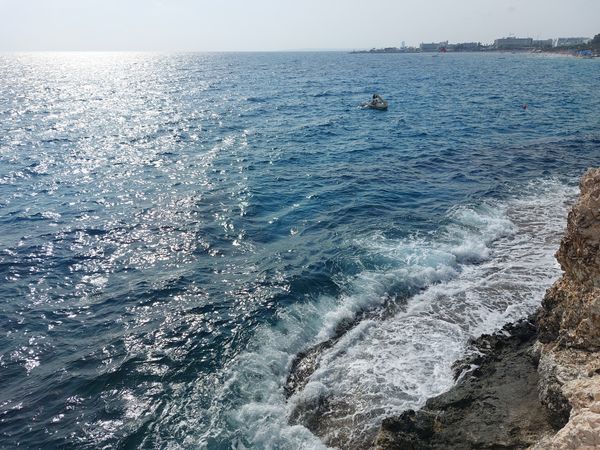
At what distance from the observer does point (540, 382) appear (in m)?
10.4

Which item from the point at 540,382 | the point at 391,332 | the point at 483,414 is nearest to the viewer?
the point at 483,414

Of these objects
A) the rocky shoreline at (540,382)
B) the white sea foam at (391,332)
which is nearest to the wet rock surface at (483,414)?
the rocky shoreline at (540,382)

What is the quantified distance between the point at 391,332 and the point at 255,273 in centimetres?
690

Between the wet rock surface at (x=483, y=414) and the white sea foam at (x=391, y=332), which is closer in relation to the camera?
the wet rock surface at (x=483, y=414)

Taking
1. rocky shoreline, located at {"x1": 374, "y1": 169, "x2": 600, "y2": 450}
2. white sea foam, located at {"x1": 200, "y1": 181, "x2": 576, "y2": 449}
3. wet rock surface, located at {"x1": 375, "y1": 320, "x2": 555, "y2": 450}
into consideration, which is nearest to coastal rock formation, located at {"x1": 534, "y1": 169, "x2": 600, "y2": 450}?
rocky shoreline, located at {"x1": 374, "y1": 169, "x2": 600, "y2": 450}

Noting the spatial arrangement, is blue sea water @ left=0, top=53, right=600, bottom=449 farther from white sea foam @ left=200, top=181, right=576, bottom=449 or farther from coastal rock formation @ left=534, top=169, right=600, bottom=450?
coastal rock formation @ left=534, top=169, right=600, bottom=450

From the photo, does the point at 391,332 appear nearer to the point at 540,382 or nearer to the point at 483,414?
the point at 483,414

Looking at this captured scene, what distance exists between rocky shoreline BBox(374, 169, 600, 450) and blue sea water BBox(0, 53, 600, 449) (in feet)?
4.12

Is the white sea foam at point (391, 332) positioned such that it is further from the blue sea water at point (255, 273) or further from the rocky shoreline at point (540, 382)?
the rocky shoreline at point (540, 382)

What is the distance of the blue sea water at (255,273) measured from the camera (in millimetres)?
12109

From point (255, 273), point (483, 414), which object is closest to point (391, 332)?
point (483, 414)

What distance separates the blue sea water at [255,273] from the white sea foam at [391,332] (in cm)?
7

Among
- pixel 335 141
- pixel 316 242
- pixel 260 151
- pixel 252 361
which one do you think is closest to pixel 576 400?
pixel 252 361

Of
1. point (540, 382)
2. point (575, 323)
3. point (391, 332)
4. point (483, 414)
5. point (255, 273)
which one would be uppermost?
point (575, 323)
